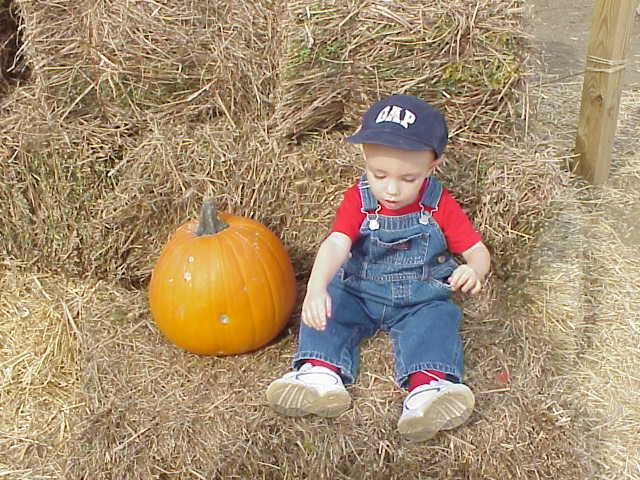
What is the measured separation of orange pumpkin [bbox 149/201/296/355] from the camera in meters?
2.60

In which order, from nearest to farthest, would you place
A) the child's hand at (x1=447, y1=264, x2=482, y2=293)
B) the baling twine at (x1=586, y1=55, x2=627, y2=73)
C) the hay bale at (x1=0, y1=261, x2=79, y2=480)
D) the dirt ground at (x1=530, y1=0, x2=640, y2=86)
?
the child's hand at (x1=447, y1=264, x2=482, y2=293), the hay bale at (x1=0, y1=261, x2=79, y2=480), the baling twine at (x1=586, y1=55, x2=627, y2=73), the dirt ground at (x1=530, y1=0, x2=640, y2=86)

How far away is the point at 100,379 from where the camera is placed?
258 centimetres

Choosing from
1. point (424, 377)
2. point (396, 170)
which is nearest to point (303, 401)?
point (424, 377)

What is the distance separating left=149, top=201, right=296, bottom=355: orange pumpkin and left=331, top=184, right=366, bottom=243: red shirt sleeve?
35 centimetres

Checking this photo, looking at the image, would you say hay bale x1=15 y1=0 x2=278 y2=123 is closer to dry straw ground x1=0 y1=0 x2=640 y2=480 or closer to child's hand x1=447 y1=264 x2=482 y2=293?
dry straw ground x1=0 y1=0 x2=640 y2=480

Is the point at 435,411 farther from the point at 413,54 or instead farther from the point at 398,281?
the point at 413,54

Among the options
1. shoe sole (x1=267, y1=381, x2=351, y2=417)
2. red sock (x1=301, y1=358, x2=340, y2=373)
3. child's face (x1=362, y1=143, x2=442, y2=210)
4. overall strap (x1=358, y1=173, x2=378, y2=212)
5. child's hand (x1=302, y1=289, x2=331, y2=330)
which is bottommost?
shoe sole (x1=267, y1=381, x2=351, y2=417)

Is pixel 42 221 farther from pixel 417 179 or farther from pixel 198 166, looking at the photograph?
pixel 417 179

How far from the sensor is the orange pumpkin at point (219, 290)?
8.52 ft

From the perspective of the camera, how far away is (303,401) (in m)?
2.30

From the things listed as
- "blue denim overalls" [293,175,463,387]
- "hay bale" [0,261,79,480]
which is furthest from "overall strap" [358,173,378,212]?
"hay bale" [0,261,79,480]

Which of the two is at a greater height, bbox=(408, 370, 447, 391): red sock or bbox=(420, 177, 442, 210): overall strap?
bbox=(420, 177, 442, 210): overall strap

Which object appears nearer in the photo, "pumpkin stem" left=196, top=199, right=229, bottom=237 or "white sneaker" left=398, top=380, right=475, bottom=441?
"white sneaker" left=398, top=380, right=475, bottom=441

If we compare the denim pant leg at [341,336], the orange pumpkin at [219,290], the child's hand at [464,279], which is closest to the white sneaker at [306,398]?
the denim pant leg at [341,336]
